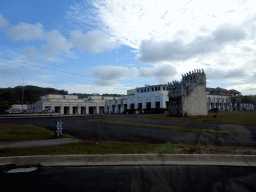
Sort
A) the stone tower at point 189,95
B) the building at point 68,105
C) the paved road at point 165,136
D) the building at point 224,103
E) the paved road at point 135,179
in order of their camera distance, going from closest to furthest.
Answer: the paved road at point 135,179 < the paved road at point 165,136 < the stone tower at point 189,95 < the building at point 68,105 < the building at point 224,103

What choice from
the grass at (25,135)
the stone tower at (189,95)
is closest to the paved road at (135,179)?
the grass at (25,135)

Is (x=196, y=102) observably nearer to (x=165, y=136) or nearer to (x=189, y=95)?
(x=189, y=95)

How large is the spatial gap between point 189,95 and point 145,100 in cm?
4264

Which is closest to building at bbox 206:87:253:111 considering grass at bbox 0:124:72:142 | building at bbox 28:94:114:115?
building at bbox 28:94:114:115

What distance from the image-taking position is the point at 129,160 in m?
6.63

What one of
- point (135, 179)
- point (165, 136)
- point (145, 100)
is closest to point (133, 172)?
point (135, 179)

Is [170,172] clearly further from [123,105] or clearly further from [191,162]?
[123,105]

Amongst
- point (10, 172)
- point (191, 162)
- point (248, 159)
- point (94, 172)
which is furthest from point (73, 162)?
point (248, 159)

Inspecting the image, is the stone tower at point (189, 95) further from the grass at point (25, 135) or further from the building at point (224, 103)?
the building at point (224, 103)

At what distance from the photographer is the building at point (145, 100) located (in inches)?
2711

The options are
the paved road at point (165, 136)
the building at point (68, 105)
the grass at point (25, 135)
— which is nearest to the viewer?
the paved road at point (165, 136)

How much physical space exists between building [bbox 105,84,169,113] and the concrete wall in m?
32.0

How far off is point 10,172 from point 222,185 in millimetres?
6125

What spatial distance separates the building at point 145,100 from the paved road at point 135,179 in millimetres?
61533
